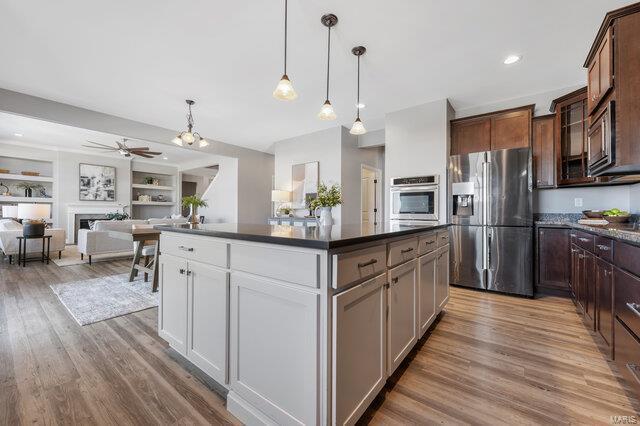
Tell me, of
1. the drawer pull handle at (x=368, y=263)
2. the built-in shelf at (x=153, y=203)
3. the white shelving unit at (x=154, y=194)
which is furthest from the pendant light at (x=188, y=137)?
the white shelving unit at (x=154, y=194)

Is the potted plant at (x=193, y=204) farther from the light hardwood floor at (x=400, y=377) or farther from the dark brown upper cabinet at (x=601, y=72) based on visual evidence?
the dark brown upper cabinet at (x=601, y=72)

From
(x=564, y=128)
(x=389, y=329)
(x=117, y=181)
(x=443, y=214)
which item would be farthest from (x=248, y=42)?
(x=117, y=181)

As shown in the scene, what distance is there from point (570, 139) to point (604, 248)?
2.18 meters

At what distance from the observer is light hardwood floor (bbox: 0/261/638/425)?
4.56 feet

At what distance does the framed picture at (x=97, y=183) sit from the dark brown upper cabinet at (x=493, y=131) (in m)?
9.64

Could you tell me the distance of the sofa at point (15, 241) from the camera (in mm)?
4850

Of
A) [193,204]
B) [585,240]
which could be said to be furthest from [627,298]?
[193,204]

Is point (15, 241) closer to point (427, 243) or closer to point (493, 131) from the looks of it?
point (427, 243)

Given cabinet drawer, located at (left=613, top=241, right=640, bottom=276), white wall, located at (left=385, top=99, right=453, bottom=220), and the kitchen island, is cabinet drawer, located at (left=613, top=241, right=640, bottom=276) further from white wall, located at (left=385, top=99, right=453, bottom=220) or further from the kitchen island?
white wall, located at (left=385, top=99, right=453, bottom=220)

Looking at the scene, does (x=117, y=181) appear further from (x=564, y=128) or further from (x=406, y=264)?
(x=564, y=128)

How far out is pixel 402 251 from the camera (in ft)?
5.33

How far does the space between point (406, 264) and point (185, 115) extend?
472 cm

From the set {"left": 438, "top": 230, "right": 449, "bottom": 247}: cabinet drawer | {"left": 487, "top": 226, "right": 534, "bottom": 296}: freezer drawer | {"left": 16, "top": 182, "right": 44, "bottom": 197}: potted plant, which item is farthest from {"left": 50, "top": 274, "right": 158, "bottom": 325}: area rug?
{"left": 16, "top": 182, "right": 44, "bottom": 197}: potted plant

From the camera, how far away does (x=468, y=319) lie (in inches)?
103
